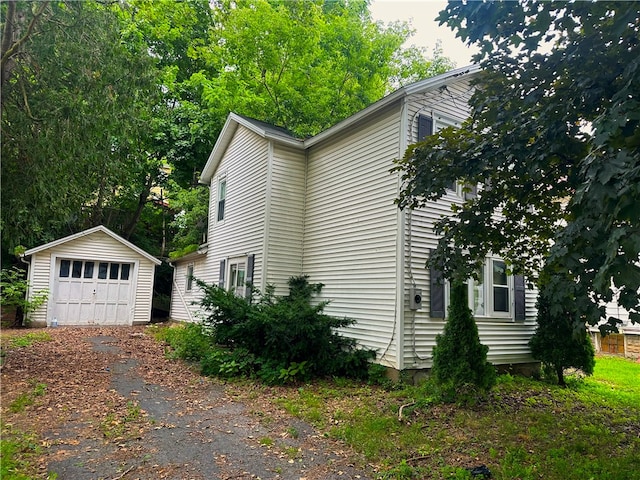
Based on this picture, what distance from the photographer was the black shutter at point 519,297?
359 inches

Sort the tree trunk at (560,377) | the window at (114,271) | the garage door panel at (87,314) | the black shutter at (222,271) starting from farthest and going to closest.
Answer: the window at (114,271) → the garage door panel at (87,314) → the black shutter at (222,271) → the tree trunk at (560,377)

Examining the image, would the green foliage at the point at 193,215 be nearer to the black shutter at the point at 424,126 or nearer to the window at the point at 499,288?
the black shutter at the point at 424,126

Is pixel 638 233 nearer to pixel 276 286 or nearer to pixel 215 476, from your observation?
pixel 215 476

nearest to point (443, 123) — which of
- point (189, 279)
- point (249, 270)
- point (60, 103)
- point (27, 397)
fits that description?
point (249, 270)

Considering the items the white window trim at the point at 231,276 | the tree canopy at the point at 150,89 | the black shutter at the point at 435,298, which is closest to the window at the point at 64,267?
the tree canopy at the point at 150,89

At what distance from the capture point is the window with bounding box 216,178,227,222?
13.4 metres

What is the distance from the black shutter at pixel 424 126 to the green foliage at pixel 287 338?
3928 millimetres

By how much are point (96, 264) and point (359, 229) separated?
1138 cm

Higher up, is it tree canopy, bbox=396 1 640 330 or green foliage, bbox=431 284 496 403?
tree canopy, bbox=396 1 640 330

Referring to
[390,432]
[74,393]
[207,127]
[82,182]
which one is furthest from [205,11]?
[390,432]

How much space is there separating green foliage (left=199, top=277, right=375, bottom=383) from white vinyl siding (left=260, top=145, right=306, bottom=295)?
6.03 feet

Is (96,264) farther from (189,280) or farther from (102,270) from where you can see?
(189,280)

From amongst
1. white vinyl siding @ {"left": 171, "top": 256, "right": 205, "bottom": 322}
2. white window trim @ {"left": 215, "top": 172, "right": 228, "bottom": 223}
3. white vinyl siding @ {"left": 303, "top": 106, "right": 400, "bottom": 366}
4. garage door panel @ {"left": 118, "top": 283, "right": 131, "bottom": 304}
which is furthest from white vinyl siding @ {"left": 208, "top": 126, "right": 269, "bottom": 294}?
garage door panel @ {"left": 118, "top": 283, "right": 131, "bottom": 304}

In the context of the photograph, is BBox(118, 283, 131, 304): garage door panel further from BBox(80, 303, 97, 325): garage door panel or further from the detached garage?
BBox(80, 303, 97, 325): garage door panel
